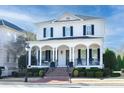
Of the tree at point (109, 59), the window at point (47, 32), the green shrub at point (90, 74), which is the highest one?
the window at point (47, 32)

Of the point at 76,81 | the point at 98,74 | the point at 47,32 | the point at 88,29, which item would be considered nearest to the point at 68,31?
the point at 88,29

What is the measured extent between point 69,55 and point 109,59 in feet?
11.0

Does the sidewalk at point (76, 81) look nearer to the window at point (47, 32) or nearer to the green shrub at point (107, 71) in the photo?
the green shrub at point (107, 71)

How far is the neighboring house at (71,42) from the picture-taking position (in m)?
35.1

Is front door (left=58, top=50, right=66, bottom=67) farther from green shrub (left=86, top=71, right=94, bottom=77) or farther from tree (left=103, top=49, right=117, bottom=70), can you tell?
tree (left=103, top=49, right=117, bottom=70)

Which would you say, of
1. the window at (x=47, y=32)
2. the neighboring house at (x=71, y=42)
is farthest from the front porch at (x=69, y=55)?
the window at (x=47, y=32)

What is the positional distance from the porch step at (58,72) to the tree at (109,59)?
3476 millimetres

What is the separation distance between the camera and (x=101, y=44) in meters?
34.4

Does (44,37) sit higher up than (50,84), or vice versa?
(44,37)

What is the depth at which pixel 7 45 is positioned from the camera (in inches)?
1393

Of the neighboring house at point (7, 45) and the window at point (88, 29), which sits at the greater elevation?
the window at point (88, 29)

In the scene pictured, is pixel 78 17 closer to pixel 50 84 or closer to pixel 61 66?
pixel 61 66
